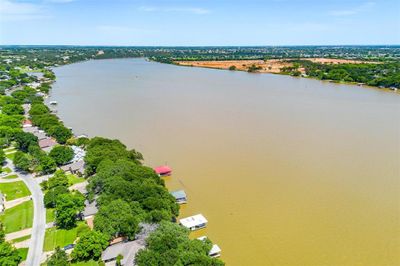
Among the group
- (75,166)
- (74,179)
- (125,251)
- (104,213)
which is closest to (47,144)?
(75,166)

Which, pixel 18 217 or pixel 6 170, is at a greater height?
pixel 6 170

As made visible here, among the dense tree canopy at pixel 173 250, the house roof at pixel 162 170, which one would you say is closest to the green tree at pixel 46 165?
the house roof at pixel 162 170

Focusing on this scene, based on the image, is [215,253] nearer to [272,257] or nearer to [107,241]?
[272,257]

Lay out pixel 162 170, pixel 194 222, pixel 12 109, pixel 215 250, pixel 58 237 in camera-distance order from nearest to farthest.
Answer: pixel 215 250 → pixel 58 237 → pixel 194 222 → pixel 162 170 → pixel 12 109

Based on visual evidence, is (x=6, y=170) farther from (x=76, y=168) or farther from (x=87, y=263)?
(x=87, y=263)

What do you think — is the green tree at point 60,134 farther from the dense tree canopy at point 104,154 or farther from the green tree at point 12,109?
the green tree at point 12,109

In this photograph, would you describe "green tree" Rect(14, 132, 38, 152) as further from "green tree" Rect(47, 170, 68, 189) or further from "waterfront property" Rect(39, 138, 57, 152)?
"green tree" Rect(47, 170, 68, 189)
